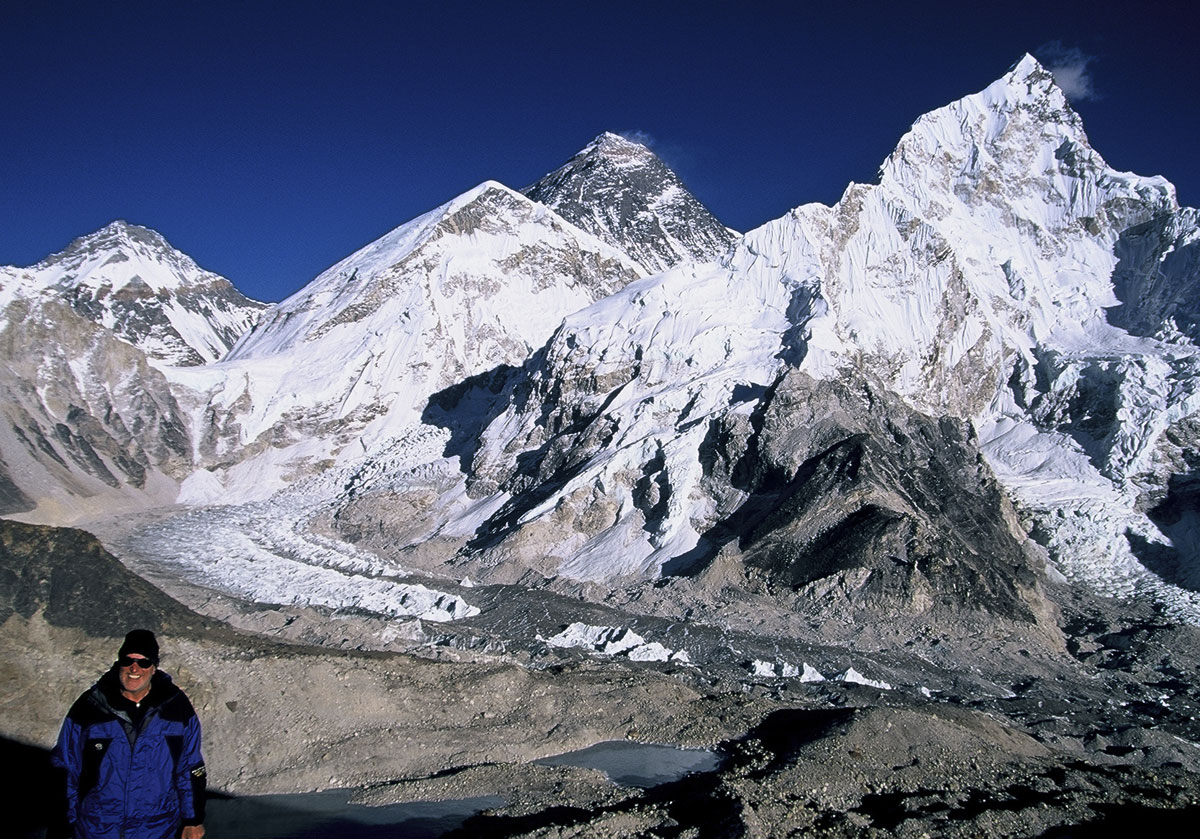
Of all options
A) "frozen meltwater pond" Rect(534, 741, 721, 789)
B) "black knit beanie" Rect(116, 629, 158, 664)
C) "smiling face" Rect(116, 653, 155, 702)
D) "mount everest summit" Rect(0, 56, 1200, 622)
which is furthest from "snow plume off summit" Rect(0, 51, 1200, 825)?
"black knit beanie" Rect(116, 629, 158, 664)

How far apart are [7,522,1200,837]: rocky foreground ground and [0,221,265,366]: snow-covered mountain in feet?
288

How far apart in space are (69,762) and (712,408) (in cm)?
4295

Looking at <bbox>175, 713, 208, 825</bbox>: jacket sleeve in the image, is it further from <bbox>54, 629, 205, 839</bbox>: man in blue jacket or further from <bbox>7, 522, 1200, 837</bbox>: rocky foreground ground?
<bbox>7, 522, 1200, 837</bbox>: rocky foreground ground

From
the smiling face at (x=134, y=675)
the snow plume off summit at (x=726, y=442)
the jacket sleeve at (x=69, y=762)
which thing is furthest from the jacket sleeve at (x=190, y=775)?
the snow plume off summit at (x=726, y=442)

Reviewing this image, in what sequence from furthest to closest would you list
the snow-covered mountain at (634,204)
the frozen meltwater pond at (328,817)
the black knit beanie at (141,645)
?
the snow-covered mountain at (634,204) < the frozen meltwater pond at (328,817) < the black knit beanie at (141,645)

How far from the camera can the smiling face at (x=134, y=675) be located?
6566mm

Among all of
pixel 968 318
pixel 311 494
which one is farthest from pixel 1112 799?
pixel 311 494

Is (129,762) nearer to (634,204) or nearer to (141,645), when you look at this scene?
(141,645)

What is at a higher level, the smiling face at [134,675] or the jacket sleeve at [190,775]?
the smiling face at [134,675]

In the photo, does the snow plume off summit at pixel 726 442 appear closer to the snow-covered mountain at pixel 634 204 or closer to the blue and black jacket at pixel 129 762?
the blue and black jacket at pixel 129 762

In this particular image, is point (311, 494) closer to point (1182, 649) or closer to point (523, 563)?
point (523, 563)

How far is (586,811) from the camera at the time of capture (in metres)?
14.3

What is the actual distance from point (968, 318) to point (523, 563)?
1591 inches

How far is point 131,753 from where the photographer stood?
6.75 m
